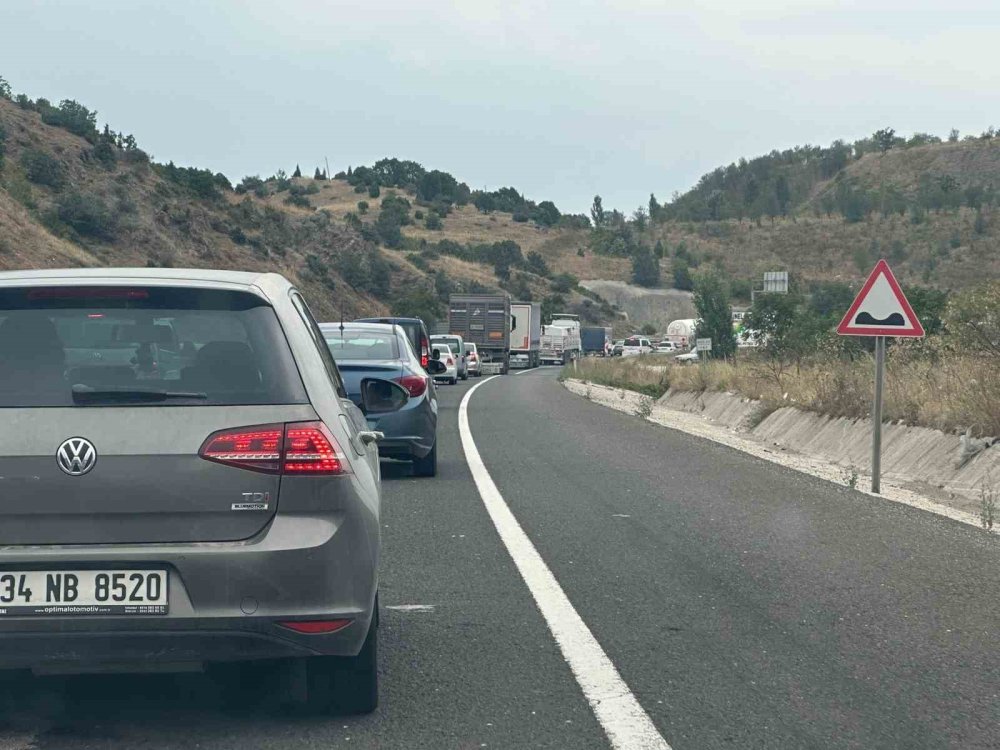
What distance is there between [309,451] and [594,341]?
90480mm

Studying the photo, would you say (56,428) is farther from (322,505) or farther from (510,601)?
(510,601)

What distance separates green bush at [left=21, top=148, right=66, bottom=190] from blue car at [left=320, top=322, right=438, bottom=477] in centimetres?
4936

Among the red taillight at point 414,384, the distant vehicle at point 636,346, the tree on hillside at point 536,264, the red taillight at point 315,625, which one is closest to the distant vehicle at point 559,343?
the distant vehicle at point 636,346

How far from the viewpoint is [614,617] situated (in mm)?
7062

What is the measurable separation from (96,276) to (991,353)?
1517 cm

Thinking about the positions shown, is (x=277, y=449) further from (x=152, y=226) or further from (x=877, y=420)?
(x=152, y=226)

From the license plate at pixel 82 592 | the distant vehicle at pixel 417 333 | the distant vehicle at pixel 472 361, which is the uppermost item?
the license plate at pixel 82 592

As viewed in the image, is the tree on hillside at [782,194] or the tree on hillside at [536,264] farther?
the tree on hillside at [782,194]

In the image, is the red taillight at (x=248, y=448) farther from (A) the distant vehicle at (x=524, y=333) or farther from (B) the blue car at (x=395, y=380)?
(A) the distant vehicle at (x=524, y=333)

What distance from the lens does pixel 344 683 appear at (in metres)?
5.13

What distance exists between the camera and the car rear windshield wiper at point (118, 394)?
4539 mm

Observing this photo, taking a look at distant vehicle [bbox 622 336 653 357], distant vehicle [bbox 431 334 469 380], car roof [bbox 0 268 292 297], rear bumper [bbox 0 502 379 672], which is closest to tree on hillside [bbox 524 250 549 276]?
distant vehicle [bbox 622 336 653 357]

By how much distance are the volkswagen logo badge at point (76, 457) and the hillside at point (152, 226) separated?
136ft

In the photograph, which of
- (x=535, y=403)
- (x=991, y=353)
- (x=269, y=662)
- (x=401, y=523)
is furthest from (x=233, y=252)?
(x=269, y=662)
